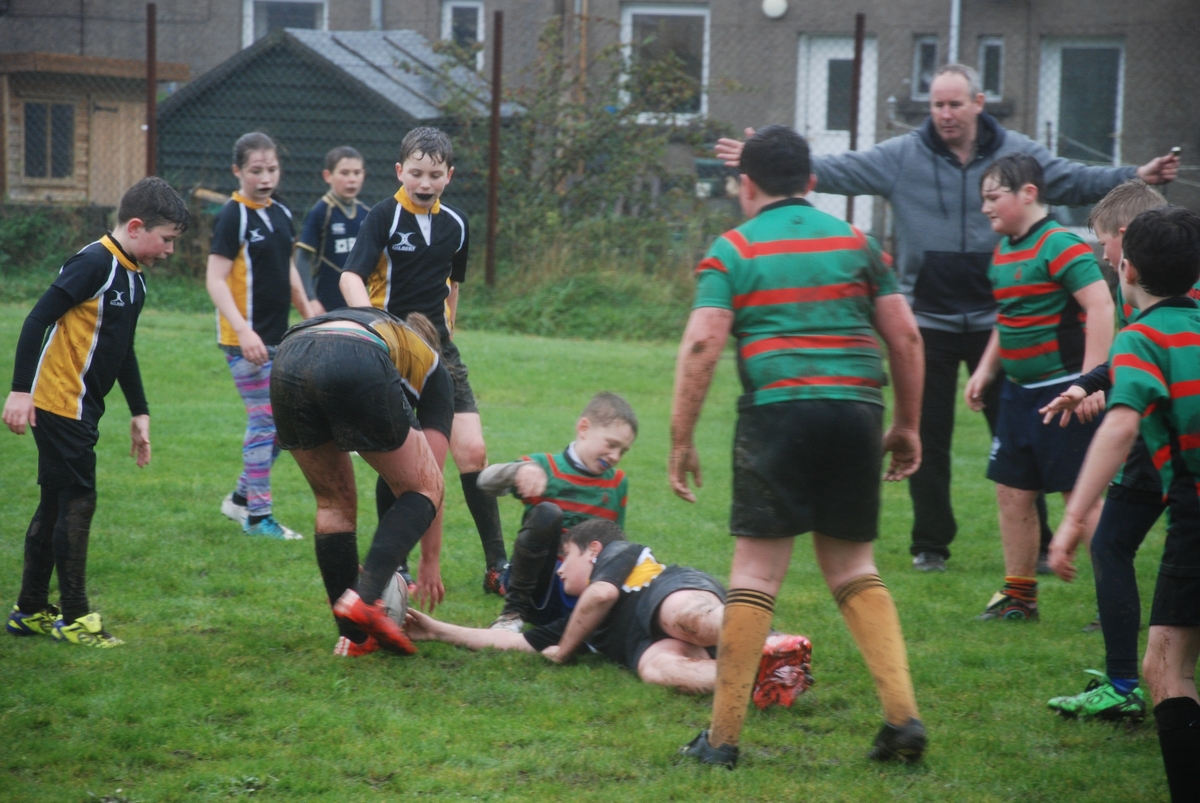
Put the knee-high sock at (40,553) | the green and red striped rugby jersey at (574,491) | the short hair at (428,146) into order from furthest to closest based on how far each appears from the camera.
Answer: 1. the short hair at (428,146)
2. the green and red striped rugby jersey at (574,491)
3. the knee-high sock at (40,553)

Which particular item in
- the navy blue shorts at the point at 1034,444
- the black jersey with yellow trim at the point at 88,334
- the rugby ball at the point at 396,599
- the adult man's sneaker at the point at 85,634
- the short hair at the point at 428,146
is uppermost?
the short hair at the point at 428,146

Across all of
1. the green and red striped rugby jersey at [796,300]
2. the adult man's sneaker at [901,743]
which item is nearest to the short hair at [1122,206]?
the green and red striped rugby jersey at [796,300]

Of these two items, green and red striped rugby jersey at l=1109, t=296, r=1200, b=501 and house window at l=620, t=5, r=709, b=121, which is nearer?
green and red striped rugby jersey at l=1109, t=296, r=1200, b=501

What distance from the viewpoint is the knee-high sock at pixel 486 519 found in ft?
17.5

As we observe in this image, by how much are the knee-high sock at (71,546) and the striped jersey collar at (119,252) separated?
85 centimetres

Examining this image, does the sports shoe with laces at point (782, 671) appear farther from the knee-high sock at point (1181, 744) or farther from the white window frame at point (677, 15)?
the white window frame at point (677, 15)

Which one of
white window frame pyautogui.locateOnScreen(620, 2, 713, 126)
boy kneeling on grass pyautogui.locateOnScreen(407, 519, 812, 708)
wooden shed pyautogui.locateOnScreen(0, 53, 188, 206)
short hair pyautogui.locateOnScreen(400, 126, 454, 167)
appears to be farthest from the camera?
white window frame pyautogui.locateOnScreen(620, 2, 713, 126)

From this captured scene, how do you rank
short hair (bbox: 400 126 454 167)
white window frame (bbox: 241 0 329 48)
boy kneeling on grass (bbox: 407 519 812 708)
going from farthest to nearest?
white window frame (bbox: 241 0 329 48)
short hair (bbox: 400 126 454 167)
boy kneeling on grass (bbox: 407 519 812 708)

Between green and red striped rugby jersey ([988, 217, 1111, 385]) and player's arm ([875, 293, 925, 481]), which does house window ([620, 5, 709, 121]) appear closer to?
green and red striped rugby jersey ([988, 217, 1111, 385])

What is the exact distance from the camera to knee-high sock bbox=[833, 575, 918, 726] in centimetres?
334

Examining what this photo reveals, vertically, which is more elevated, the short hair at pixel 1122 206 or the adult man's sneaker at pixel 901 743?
the short hair at pixel 1122 206

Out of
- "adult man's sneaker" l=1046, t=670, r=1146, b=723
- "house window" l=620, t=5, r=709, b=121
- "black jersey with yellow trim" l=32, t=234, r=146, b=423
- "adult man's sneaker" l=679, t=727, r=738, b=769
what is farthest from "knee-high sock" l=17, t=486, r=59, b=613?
"house window" l=620, t=5, r=709, b=121

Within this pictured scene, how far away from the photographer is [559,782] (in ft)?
10.8

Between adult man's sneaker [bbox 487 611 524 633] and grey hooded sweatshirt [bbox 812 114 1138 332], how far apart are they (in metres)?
2.53
